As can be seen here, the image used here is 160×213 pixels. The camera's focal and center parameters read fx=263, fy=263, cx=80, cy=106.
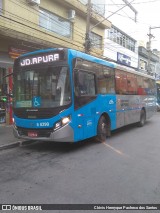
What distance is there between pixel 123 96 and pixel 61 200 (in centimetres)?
773

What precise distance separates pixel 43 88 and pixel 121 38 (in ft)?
72.6

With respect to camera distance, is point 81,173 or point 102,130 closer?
point 81,173

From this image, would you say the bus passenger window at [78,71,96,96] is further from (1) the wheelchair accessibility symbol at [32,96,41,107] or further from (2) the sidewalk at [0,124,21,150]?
(2) the sidewalk at [0,124,21,150]

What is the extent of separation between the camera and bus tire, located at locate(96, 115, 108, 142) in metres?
9.28

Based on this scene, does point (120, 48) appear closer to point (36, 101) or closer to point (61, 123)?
point (36, 101)

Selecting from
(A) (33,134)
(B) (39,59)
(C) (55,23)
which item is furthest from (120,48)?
(A) (33,134)

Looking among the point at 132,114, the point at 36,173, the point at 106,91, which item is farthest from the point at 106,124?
the point at 36,173

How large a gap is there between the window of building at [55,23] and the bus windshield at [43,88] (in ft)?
26.0

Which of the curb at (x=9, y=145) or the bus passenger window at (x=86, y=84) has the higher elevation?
the bus passenger window at (x=86, y=84)

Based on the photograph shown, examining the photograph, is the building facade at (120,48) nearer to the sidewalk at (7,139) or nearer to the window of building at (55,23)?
the window of building at (55,23)

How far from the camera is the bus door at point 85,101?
790cm

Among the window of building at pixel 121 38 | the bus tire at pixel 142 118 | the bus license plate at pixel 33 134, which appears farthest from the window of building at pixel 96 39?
the bus license plate at pixel 33 134

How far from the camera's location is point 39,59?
26.2 feet

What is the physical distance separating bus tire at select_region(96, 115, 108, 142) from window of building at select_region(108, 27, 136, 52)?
54.3ft
